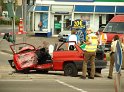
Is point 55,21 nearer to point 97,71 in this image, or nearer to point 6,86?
point 97,71

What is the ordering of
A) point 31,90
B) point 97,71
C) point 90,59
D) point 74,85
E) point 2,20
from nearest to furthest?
point 31,90, point 74,85, point 90,59, point 97,71, point 2,20

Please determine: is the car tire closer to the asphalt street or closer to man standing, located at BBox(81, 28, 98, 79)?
the asphalt street

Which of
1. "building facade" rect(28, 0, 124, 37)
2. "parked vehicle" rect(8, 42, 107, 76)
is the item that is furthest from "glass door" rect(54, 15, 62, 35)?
"parked vehicle" rect(8, 42, 107, 76)

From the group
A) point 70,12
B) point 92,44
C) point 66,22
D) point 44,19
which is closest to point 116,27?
point 92,44

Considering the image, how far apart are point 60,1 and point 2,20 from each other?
1923 inches

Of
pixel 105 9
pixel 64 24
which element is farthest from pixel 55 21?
pixel 105 9

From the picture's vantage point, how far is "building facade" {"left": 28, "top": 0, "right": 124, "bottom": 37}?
44406mm

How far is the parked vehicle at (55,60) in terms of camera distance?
16.1 m

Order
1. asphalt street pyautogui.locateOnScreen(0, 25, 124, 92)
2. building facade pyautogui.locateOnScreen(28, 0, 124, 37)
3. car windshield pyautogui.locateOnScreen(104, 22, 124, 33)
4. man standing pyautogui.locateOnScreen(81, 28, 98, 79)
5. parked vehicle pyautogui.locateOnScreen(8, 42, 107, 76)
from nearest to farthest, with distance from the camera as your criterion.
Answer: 1. asphalt street pyautogui.locateOnScreen(0, 25, 124, 92)
2. man standing pyautogui.locateOnScreen(81, 28, 98, 79)
3. parked vehicle pyautogui.locateOnScreen(8, 42, 107, 76)
4. car windshield pyautogui.locateOnScreen(104, 22, 124, 33)
5. building facade pyautogui.locateOnScreen(28, 0, 124, 37)

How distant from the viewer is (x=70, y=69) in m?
16.2

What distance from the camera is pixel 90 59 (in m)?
15.6

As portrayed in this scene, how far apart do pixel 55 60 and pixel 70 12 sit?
2851 centimetres

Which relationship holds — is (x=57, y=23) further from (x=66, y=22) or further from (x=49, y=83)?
(x=49, y=83)

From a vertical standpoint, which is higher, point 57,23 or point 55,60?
point 57,23
